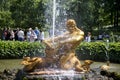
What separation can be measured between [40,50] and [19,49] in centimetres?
126

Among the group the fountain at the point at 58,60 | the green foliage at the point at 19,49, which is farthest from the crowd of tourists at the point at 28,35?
the fountain at the point at 58,60

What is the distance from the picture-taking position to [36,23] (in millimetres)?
45375

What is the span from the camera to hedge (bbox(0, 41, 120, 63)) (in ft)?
83.3

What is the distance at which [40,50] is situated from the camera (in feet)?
85.1

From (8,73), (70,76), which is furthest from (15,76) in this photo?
(70,76)

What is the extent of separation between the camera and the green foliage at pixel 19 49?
25.8 meters

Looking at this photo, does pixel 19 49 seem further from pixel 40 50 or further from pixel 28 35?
pixel 28 35

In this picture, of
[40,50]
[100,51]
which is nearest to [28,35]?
[40,50]

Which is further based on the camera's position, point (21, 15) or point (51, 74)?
point (21, 15)

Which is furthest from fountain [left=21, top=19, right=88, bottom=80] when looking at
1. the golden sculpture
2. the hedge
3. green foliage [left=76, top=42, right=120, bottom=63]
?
the hedge

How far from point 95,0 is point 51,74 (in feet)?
124

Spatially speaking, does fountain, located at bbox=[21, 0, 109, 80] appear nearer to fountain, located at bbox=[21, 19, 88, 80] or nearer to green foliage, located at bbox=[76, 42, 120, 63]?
fountain, located at bbox=[21, 19, 88, 80]

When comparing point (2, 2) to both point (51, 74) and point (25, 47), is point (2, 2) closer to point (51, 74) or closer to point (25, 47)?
point (25, 47)

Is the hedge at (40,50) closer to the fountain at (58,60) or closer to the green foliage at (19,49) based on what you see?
the green foliage at (19,49)
